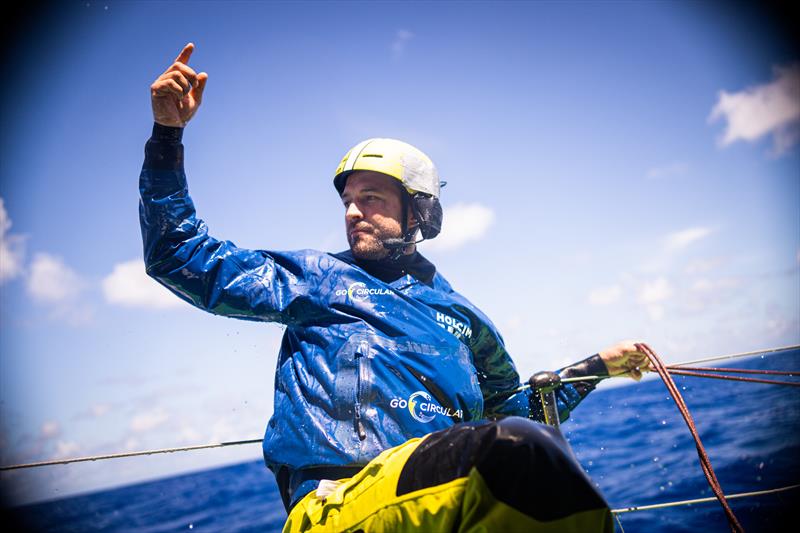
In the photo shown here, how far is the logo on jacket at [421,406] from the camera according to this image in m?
2.36

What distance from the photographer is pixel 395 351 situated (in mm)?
2547

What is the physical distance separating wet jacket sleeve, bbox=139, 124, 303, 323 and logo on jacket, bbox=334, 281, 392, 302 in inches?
12.0

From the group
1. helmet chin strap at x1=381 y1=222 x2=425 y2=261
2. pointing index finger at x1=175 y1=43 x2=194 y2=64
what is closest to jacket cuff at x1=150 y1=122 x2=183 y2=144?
pointing index finger at x1=175 y1=43 x2=194 y2=64

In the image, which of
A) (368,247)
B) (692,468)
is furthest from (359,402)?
(692,468)

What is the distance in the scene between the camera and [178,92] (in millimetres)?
2498

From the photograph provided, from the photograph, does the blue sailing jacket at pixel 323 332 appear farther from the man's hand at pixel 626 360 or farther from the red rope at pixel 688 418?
the man's hand at pixel 626 360

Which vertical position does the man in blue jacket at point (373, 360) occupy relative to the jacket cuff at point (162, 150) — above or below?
below

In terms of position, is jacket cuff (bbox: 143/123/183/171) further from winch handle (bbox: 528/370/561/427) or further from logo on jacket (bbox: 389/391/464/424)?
winch handle (bbox: 528/370/561/427)

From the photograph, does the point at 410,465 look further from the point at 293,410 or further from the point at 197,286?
the point at 197,286

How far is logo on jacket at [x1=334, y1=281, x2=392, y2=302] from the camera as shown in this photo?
2768mm

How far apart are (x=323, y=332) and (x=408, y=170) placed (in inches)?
59.0

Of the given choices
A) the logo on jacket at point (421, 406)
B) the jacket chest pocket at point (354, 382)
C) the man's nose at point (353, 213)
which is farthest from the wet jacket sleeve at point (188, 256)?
the logo on jacket at point (421, 406)

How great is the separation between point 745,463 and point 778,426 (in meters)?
7.40

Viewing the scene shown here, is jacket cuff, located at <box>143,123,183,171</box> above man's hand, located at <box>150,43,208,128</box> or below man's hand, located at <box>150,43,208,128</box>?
below
